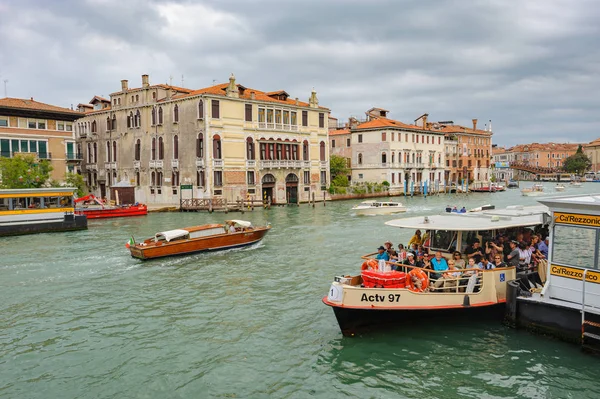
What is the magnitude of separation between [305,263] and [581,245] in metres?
10.1

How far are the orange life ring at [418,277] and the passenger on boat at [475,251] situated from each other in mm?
1772

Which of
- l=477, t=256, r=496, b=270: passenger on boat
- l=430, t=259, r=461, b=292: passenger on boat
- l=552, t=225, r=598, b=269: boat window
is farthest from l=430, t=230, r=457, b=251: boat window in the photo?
l=552, t=225, r=598, b=269: boat window

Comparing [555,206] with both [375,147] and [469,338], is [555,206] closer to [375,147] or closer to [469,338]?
[469,338]

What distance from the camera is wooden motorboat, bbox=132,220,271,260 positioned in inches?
739

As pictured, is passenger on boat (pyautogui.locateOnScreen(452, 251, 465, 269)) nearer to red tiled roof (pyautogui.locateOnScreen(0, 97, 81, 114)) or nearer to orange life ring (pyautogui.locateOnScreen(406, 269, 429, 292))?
orange life ring (pyautogui.locateOnScreen(406, 269, 429, 292))

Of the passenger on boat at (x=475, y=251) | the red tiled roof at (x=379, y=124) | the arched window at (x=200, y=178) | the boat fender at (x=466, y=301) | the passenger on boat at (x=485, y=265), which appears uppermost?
the red tiled roof at (x=379, y=124)

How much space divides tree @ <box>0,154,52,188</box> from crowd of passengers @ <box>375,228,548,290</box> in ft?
96.1

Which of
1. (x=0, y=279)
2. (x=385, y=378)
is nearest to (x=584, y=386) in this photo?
(x=385, y=378)

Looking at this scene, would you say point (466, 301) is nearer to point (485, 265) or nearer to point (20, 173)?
point (485, 265)

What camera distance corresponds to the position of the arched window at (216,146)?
41.8 m

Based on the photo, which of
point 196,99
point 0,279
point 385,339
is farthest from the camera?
point 196,99

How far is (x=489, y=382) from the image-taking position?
8.33m

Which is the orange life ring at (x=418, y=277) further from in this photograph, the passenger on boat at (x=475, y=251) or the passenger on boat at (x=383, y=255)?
the passenger on boat at (x=475, y=251)

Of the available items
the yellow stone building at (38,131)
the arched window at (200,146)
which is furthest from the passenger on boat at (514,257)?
the yellow stone building at (38,131)
